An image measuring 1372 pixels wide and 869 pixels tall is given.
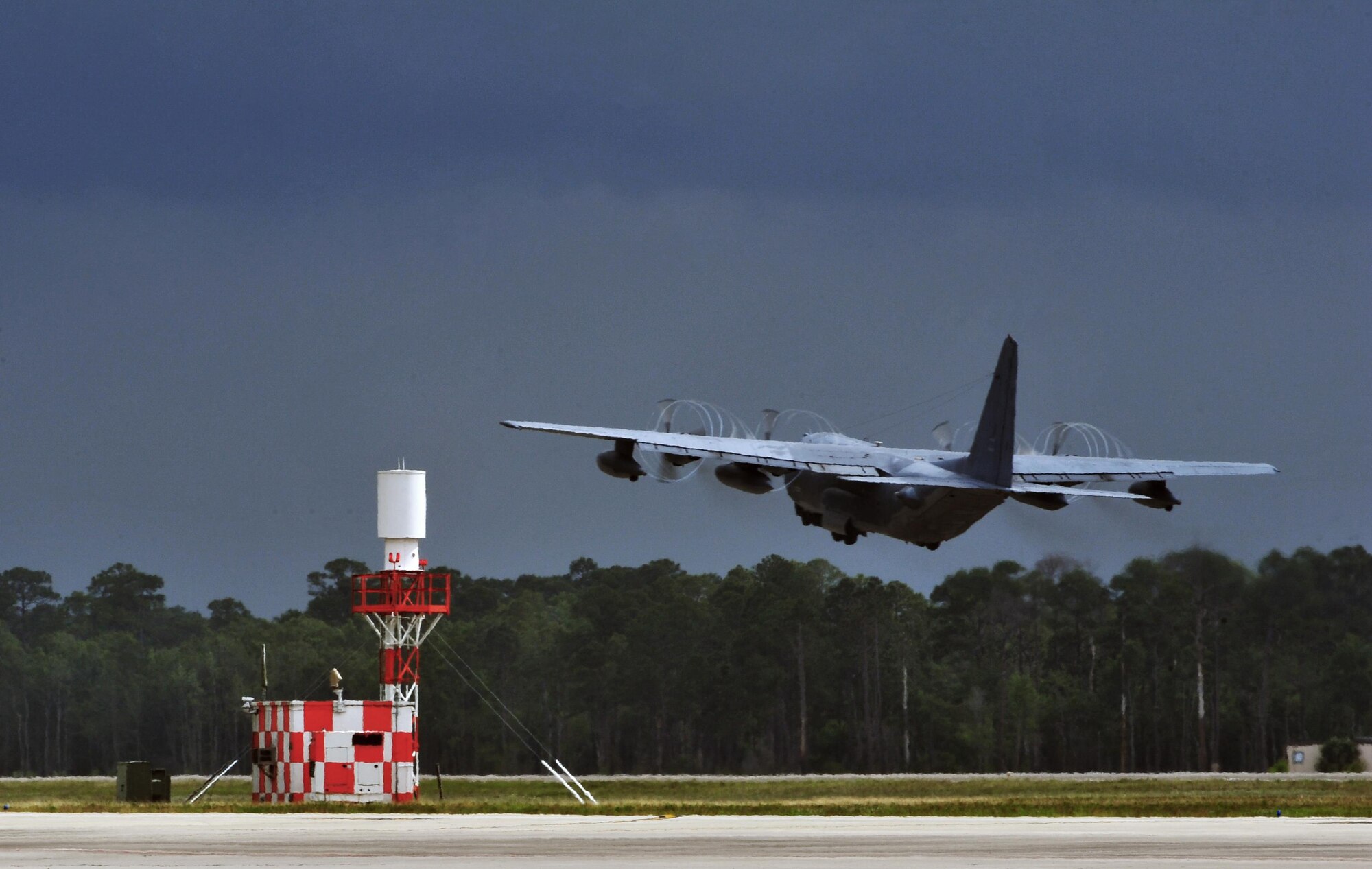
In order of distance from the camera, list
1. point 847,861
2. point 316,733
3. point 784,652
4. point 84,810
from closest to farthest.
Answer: point 847,861 → point 84,810 → point 316,733 → point 784,652

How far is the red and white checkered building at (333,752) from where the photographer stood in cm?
6378

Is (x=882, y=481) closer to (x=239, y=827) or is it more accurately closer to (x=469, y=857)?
(x=239, y=827)

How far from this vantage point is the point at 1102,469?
62531 millimetres

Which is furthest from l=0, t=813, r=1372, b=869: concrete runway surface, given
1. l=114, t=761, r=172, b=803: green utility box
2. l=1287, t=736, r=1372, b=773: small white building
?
l=1287, t=736, r=1372, b=773: small white building

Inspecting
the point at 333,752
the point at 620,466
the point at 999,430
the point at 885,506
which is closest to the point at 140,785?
the point at 333,752

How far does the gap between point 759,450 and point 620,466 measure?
5.55 metres

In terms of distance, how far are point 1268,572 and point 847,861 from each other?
73.6 m

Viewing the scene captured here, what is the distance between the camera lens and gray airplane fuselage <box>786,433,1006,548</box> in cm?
5678

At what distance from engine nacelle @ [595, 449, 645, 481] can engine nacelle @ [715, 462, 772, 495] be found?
15.3ft

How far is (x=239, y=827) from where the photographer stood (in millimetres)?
37000

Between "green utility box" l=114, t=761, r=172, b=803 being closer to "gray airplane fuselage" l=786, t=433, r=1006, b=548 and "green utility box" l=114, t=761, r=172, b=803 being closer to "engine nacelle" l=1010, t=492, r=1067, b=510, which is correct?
"gray airplane fuselage" l=786, t=433, r=1006, b=548

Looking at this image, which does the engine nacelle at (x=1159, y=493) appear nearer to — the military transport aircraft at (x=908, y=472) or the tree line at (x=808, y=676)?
the military transport aircraft at (x=908, y=472)

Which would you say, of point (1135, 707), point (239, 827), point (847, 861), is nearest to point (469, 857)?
point (847, 861)

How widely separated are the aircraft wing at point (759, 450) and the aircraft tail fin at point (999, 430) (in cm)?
290
